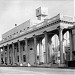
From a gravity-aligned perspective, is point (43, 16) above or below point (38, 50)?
above

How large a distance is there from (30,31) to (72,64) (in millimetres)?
20360

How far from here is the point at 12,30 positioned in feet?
230

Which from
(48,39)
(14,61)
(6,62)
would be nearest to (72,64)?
(48,39)

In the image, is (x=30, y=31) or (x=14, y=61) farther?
(x=14, y=61)

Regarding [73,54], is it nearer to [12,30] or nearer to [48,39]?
[48,39]

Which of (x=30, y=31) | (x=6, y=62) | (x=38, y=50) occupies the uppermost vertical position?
(x=30, y=31)

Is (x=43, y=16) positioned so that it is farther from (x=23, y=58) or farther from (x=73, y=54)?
(x=73, y=54)


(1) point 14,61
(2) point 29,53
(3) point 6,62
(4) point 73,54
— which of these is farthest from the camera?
(3) point 6,62

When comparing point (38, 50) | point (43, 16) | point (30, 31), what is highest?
point (43, 16)

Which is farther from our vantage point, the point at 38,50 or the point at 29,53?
the point at 29,53

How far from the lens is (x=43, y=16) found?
6419 centimetres

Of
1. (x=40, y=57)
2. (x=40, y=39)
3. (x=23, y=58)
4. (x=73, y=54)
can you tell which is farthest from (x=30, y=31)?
(x=73, y=54)

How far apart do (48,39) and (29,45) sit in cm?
1149

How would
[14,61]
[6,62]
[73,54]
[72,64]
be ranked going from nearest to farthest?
[72,64], [73,54], [14,61], [6,62]
